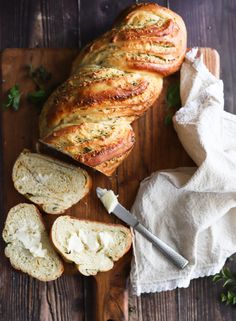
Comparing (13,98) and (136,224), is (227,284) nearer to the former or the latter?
(136,224)

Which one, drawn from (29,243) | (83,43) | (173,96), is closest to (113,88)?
(173,96)

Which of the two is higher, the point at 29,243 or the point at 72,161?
the point at 72,161

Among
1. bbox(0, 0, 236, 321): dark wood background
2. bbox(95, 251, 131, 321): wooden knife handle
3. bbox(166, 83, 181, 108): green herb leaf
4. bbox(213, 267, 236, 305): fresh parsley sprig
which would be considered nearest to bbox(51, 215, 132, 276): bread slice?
bbox(95, 251, 131, 321): wooden knife handle

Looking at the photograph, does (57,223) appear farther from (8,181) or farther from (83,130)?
(83,130)

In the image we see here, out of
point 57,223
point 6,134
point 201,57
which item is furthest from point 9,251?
point 201,57

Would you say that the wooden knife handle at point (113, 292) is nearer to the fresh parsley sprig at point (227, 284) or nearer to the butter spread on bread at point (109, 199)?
the butter spread on bread at point (109, 199)

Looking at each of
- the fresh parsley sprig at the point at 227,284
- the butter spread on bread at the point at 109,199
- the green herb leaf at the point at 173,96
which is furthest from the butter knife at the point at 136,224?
the green herb leaf at the point at 173,96
